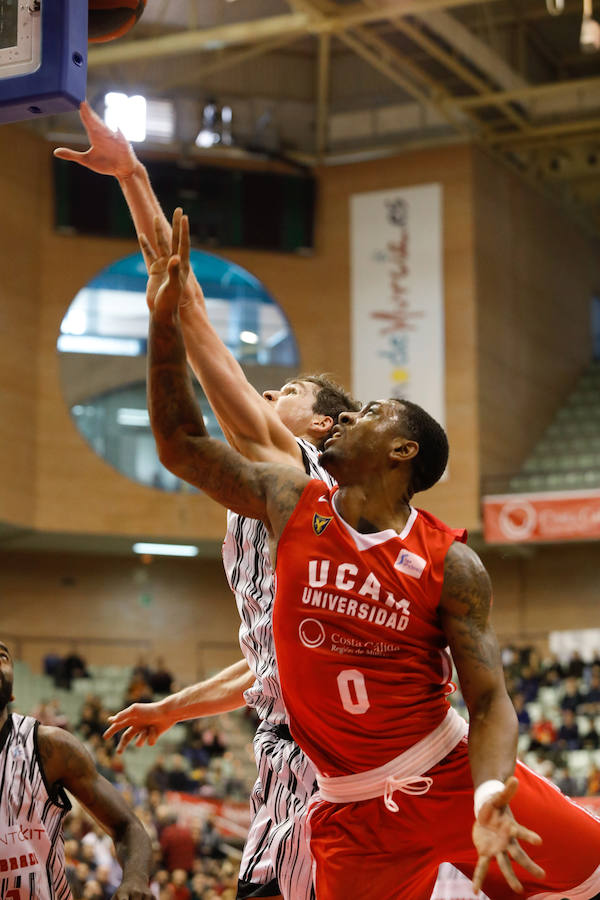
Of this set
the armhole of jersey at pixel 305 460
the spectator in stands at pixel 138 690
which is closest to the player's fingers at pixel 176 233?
the armhole of jersey at pixel 305 460

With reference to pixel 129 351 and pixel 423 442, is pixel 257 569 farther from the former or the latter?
pixel 129 351

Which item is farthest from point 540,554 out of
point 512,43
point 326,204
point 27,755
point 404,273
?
point 27,755

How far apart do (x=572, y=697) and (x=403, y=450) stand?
1581 centimetres

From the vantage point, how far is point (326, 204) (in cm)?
2562

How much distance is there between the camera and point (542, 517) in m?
22.7

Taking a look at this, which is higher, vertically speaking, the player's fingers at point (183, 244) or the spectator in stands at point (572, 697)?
the player's fingers at point (183, 244)

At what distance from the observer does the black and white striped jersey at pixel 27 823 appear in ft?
16.0

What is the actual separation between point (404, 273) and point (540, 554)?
621 cm

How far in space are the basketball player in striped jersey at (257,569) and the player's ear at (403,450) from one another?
44 centimetres

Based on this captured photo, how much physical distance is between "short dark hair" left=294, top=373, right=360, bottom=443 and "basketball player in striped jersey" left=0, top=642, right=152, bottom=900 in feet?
5.31

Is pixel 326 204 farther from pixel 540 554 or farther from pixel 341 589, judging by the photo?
pixel 341 589

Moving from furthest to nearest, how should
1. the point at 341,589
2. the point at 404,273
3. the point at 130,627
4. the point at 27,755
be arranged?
the point at 130,627 < the point at 404,273 < the point at 27,755 < the point at 341,589

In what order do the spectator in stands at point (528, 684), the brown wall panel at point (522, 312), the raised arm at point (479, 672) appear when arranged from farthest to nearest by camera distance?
the brown wall panel at point (522, 312) → the spectator in stands at point (528, 684) → the raised arm at point (479, 672)

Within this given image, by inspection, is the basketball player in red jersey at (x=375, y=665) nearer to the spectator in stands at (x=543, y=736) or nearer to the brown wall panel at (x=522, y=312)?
the spectator in stands at (x=543, y=736)
